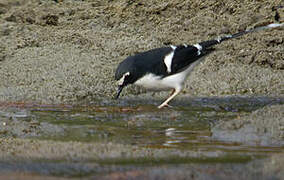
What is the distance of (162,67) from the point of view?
655 centimetres

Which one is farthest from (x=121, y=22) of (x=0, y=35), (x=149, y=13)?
(x=0, y=35)

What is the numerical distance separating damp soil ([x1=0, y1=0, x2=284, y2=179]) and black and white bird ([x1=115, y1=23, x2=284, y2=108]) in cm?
28

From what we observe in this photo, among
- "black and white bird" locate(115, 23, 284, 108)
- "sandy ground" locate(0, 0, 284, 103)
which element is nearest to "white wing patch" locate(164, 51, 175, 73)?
"black and white bird" locate(115, 23, 284, 108)

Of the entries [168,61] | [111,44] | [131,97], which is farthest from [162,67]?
[111,44]

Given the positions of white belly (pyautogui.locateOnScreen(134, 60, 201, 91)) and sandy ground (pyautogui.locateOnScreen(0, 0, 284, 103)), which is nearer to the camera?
white belly (pyautogui.locateOnScreen(134, 60, 201, 91))

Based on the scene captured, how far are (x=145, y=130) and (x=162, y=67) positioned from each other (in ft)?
5.27

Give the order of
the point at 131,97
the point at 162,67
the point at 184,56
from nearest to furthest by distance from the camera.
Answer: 1. the point at 162,67
2. the point at 184,56
3. the point at 131,97

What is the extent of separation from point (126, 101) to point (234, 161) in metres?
3.25

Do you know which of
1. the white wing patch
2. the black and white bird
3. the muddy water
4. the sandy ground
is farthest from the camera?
the sandy ground

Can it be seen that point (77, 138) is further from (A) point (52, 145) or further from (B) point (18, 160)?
(B) point (18, 160)

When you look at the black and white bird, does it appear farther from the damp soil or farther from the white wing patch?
the damp soil

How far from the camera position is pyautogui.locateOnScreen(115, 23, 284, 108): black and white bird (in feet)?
20.8

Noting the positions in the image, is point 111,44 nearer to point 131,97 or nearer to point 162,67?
point 131,97

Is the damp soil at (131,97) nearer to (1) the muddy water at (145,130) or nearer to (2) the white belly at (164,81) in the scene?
(1) the muddy water at (145,130)
